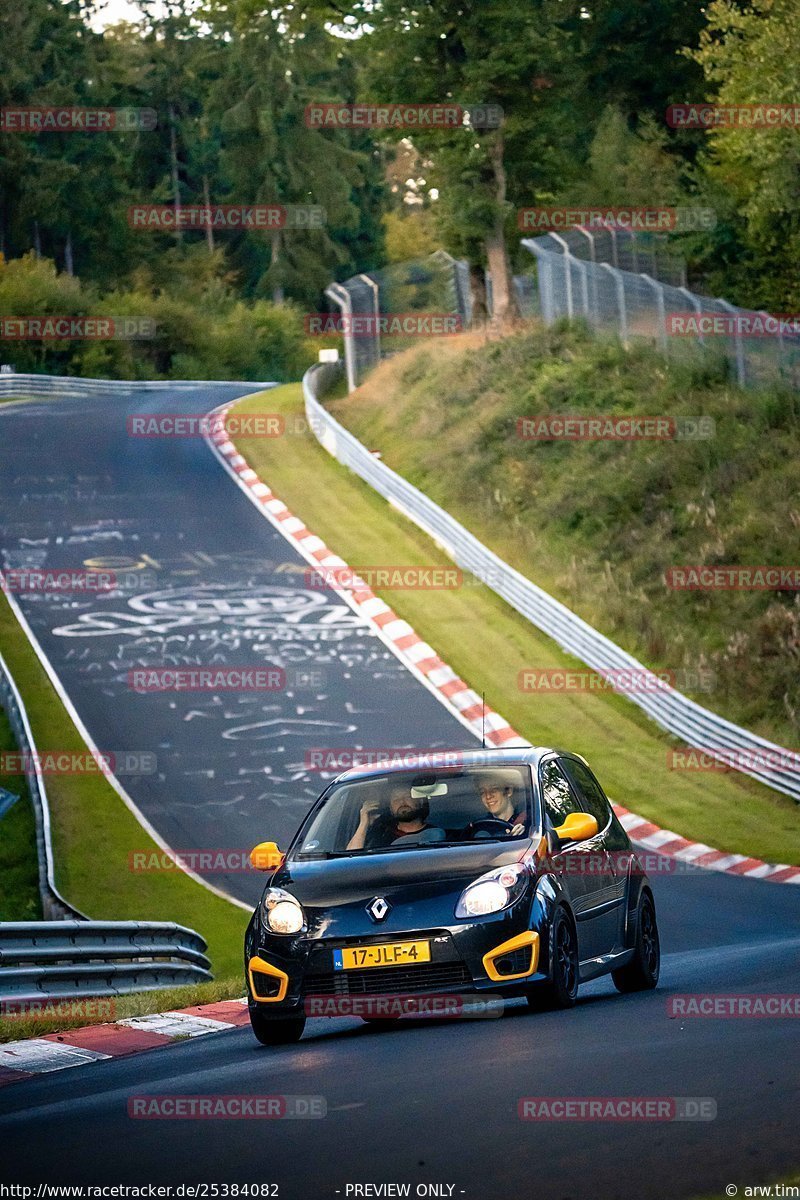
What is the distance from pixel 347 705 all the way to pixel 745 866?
310 inches

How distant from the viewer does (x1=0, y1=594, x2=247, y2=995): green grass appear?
64.4ft

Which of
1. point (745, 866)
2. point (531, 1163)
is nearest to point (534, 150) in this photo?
point (745, 866)

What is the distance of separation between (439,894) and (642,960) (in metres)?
2.18

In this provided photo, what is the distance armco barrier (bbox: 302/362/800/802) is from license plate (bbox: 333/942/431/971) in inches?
590

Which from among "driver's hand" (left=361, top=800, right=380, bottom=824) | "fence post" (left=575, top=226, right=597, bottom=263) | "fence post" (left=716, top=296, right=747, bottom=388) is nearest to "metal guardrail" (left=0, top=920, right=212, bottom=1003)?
"driver's hand" (left=361, top=800, right=380, bottom=824)

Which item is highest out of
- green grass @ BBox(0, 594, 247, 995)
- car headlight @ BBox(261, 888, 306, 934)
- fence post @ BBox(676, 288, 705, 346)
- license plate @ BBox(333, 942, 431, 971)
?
fence post @ BBox(676, 288, 705, 346)

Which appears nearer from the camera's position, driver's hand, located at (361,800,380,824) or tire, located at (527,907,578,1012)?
tire, located at (527,907,578,1012)

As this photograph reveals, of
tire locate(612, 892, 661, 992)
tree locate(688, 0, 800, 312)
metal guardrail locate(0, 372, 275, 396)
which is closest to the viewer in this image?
tire locate(612, 892, 661, 992)

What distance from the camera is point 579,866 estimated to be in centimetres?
1030

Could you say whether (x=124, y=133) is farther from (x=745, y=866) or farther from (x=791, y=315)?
(x=745, y=866)

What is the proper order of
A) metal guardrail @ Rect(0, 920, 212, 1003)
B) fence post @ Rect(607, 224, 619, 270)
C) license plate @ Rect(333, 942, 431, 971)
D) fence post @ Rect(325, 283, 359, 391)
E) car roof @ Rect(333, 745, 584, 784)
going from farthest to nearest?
fence post @ Rect(325, 283, 359, 391)
fence post @ Rect(607, 224, 619, 270)
metal guardrail @ Rect(0, 920, 212, 1003)
car roof @ Rect(333, 745, 584, 784)
license plate @ Rect(333, 942, 431, 971)

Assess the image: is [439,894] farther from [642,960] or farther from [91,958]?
[91,958]

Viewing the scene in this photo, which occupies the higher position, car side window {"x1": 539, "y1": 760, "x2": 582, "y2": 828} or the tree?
the tree

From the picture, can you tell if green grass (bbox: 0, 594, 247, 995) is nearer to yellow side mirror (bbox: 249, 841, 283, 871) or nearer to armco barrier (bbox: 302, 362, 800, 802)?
armco barrier (bbox: 302, 362, 800, 802)
